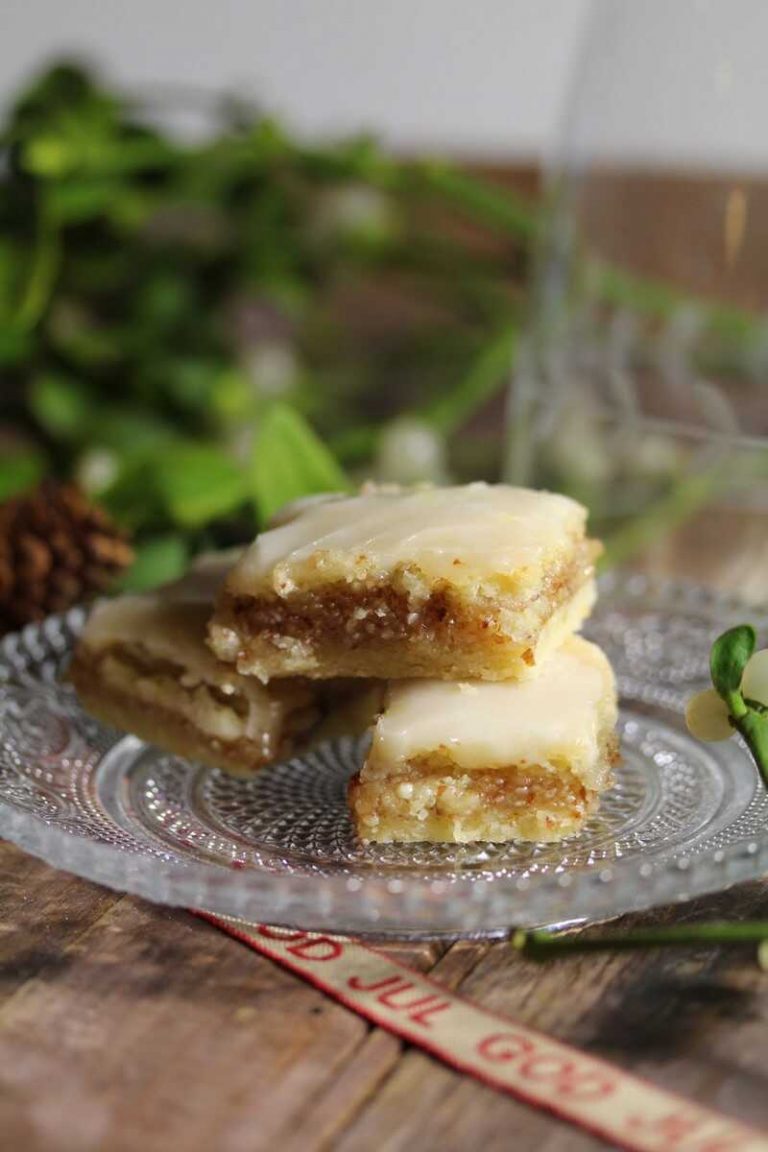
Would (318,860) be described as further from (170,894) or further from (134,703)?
(134,703)

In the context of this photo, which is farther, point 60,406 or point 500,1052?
point 60,406

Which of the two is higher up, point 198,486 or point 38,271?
point 38,271

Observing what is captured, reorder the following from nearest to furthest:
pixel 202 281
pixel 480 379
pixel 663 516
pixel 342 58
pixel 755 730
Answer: pixel 755 730 → pixel 663 516 → pixel 480 379 → pixel 202 281 → pixel 342 58

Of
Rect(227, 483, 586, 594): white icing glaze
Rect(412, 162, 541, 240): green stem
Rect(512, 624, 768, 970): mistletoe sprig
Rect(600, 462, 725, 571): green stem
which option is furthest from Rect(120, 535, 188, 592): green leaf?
Rect(412, 162, 541, 240): green stem

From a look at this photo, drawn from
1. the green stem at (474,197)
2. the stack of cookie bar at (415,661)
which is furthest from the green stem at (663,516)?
the stack of cookie bar at (415,661)

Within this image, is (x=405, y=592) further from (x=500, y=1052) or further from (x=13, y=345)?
(x=13, y=345)

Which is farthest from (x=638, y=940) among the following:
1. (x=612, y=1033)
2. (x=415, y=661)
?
(x=415, y=661)
